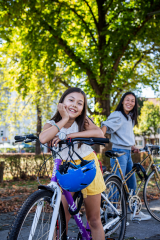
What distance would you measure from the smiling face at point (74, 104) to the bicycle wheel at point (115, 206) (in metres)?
1.05

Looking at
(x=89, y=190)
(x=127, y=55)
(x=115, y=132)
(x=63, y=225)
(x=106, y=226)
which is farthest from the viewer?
(x=127, y=55)

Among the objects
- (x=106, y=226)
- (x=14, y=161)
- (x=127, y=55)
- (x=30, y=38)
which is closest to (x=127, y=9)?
(x=127, y=55)

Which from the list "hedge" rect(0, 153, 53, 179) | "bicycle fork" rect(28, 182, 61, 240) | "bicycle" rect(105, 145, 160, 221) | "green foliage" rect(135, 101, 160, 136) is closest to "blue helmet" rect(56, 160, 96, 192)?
"bicycle fork" rect(28, 182, 61, 240)

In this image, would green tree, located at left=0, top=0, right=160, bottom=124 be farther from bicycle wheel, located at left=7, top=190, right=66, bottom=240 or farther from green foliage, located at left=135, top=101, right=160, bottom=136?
green foliage, located at left=135, top=101, right=160, bottom=136

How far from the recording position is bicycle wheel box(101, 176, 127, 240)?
10.1 feet

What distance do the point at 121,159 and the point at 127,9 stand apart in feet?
23.3

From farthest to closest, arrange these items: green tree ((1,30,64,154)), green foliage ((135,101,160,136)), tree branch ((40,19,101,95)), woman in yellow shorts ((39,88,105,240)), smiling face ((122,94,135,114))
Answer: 1. green foliage ((135,101,160,136))
2. green tree ((1,30,64,154))
3. tree branch ((40,19,101,95))
4. smiling face ((122,94,135,114))
5. woman in yellow shorts ((39,88,105,240))

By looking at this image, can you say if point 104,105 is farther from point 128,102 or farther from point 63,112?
point 63,112

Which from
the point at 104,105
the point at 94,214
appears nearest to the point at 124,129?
the point at 94,214

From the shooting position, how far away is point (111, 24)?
10.0 m

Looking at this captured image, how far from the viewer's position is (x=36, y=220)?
1.88 m

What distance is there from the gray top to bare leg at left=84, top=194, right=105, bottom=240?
68.9 inches

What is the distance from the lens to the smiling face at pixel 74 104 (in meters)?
2.45

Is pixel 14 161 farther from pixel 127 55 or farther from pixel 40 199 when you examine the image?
pixel 40 199
